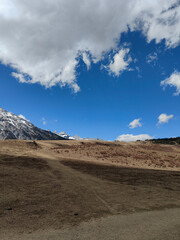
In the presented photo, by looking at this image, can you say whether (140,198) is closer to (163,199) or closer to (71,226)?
(163,199)

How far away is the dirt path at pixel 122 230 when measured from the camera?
5.95 metres

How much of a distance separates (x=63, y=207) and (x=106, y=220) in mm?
2544

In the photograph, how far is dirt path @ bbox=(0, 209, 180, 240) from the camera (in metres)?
5.95

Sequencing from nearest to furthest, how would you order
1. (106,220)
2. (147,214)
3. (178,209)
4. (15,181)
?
(106,220)
(147,214)
(178,209)
(15,181)

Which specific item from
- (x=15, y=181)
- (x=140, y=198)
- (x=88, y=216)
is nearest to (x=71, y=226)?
(x=88, y=216)

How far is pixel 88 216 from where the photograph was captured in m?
7.79

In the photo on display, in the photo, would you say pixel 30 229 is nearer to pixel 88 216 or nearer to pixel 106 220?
pixel 88 216

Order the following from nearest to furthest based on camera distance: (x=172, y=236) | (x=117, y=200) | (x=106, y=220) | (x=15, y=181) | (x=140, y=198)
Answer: (x=172, y=236) < (x=106, y=220) < (x=117, y=200) < (x=140, y=198) < (x=15, y=181)

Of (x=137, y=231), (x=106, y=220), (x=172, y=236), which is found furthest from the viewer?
(x=106, y=220)

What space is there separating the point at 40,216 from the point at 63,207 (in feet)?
4.76

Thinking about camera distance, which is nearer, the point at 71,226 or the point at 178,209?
the point at 71,226

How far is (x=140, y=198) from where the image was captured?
35.9ft

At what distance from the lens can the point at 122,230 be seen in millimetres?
6523


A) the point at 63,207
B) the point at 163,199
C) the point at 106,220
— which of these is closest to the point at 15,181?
the point at 63,207
